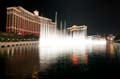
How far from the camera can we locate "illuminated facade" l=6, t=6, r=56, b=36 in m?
102

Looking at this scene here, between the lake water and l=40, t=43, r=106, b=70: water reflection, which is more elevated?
l=40, t=43, r=106, b=70: water reflection

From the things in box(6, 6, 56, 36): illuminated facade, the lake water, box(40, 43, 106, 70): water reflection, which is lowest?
the lake water

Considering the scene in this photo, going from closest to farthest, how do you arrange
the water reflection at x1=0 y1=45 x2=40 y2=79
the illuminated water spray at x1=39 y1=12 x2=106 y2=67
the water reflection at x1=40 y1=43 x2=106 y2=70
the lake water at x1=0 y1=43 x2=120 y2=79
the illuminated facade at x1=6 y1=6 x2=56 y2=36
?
1. the water reflection at x1=0 y1=45 x2=40 y2=79
2. the lake water at x1=0 y1=43 x2=120 y2=79
3. the water reflection at x1=40 y1=43 x2=106 y2=70
4. the illuminated water spray at x1=39 y1=12 x2=106 y2=67
5. the illuminated facade at x1=6 y1=6 x2=56 y2=36

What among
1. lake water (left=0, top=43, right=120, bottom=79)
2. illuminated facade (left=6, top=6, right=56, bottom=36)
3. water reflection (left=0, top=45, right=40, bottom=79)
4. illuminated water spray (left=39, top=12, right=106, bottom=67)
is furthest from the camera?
illuminated facade (left=6, top=6, right=56, bottom=36)

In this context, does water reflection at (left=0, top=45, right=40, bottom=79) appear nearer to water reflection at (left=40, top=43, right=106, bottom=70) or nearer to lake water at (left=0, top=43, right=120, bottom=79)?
lake water at (left=0, top=43, right=120, bottom=79)

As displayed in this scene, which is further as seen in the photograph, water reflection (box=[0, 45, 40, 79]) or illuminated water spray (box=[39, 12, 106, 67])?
illuminated water spray (box=[39, 12, 106, 67])

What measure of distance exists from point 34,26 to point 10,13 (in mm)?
34565

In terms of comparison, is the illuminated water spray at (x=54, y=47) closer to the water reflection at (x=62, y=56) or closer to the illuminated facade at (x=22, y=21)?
the water reflection at (x=62, y=56)

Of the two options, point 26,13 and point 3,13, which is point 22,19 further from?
point 3,13

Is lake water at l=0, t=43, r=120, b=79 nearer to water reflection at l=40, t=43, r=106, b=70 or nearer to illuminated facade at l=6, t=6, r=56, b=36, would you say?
water reflection at l=40, t=43, r=106, b=70

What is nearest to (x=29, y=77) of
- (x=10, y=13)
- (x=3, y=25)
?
(x=3, y=25)

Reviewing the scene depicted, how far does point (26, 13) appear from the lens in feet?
398

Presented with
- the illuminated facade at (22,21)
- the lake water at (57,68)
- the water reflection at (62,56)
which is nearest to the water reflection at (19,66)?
the lake water at (57,68)

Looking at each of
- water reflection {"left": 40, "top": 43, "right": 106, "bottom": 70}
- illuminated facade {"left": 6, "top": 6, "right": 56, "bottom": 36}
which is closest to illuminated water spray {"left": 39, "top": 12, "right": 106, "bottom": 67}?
water reflection {"left": 40, "top": 43, "right": 106, "bottom": 70}
